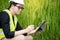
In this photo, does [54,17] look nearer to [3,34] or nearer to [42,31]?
[42,31]

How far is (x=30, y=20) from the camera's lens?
2.79 meters

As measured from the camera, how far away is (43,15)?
9.16 ft

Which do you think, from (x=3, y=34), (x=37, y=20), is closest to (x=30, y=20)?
(x=37, y=20)

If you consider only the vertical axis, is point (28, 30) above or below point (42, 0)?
below

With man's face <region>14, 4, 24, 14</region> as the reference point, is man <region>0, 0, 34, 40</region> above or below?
below

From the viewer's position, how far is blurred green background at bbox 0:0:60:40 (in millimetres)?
2787

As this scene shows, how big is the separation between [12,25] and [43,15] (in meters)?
0.27

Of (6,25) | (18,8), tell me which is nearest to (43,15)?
(18,8)

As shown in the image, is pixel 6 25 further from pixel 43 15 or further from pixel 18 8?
pixel 43 15

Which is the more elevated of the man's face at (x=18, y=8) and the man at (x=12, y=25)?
the man's face at (x=18, y=8)

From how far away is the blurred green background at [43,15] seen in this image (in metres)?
2.79

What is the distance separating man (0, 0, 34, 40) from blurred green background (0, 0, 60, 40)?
0.04 m

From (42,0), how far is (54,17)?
0.57 ft

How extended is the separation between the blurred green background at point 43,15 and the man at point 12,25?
4 cm
